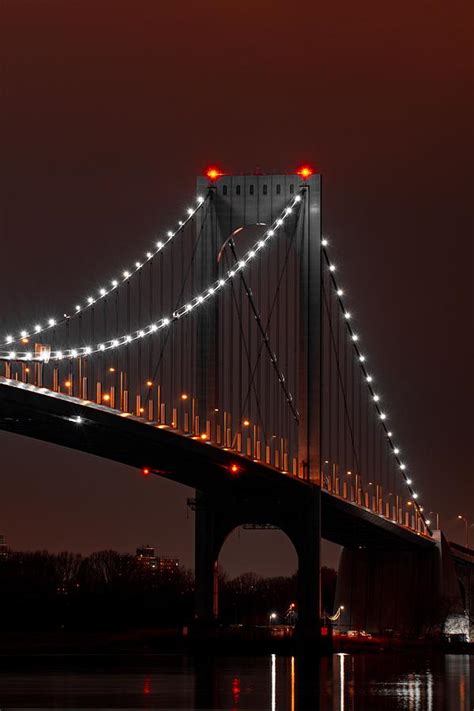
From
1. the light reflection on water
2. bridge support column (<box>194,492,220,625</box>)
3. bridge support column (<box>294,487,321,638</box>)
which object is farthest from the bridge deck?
the light reflection on water

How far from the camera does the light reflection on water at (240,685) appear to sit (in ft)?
119

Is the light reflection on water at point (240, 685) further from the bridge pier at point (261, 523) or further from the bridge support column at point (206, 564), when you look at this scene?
the bridge support column at point (206, 564)

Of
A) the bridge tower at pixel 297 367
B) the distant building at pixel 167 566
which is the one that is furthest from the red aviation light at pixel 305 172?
the distant building at pixel 167 566

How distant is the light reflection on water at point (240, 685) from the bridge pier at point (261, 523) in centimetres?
754

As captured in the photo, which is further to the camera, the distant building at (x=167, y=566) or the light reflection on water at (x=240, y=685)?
the distant building at (x=167, y=566)

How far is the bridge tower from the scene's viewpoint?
219 ft

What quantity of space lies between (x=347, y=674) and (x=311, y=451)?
1846 centimetres

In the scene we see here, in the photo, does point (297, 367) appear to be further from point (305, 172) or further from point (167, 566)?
point (167, 566)

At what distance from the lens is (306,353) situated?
67750 millimetres

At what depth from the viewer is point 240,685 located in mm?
42500

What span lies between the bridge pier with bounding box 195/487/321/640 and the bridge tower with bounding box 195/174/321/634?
0.03 meters

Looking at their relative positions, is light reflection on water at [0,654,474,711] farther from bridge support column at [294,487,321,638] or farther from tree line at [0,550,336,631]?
tree line at [0,550,336,631]

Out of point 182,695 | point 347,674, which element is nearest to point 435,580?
point 347,674

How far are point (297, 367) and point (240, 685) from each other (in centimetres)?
2661
